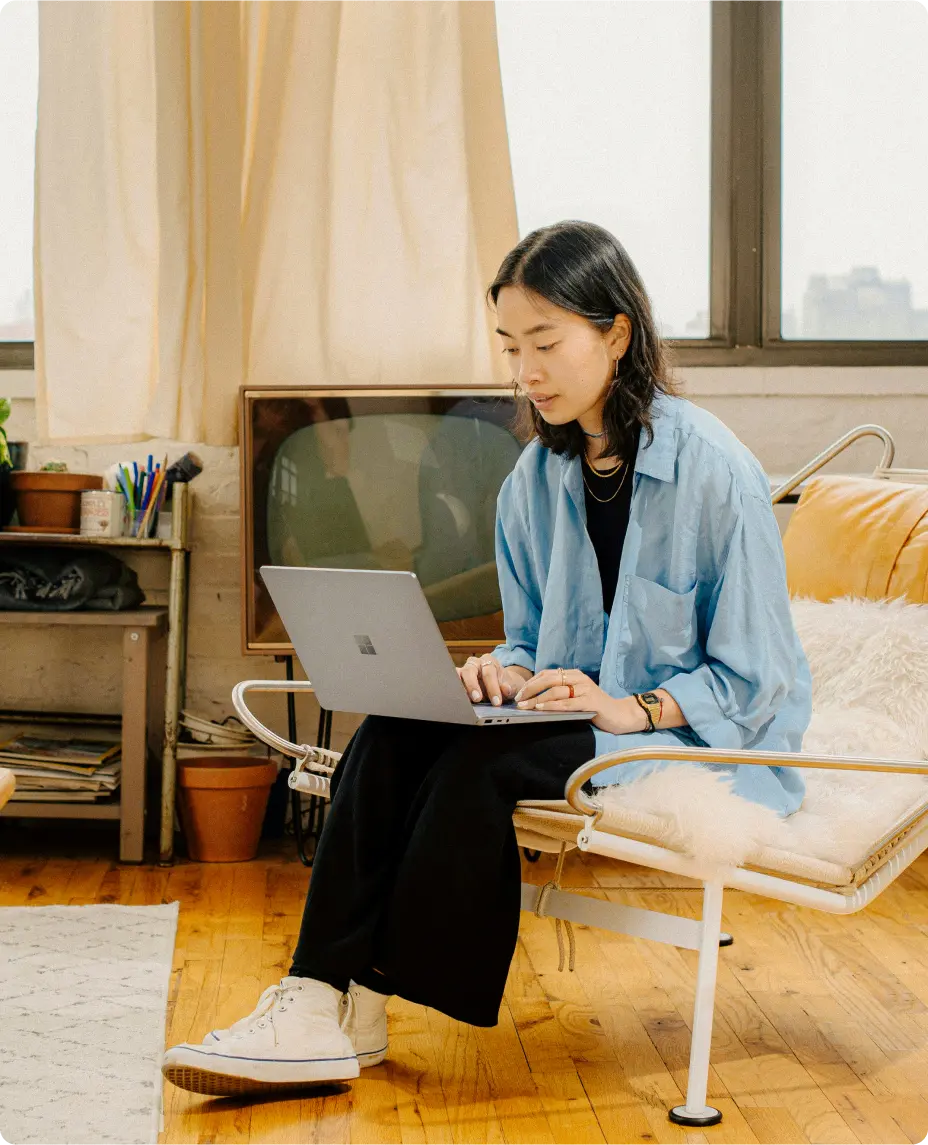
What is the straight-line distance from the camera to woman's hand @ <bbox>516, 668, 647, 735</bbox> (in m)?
1.55

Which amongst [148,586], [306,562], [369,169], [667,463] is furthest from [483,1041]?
[369,169]

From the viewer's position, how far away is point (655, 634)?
1.63 metres

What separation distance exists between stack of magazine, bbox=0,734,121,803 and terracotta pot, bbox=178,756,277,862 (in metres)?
0.15

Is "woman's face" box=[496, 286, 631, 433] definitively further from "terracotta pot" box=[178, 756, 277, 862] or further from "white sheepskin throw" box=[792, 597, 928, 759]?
"terracotta pot" box=[178, 756, 277, 862]

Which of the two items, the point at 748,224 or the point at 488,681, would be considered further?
the point at 748,224

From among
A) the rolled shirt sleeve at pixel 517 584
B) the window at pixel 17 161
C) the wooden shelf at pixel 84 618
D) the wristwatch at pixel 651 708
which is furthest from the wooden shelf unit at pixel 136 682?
the wristwatch at pixel 651 708

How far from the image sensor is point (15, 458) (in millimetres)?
2752

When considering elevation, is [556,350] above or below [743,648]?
above

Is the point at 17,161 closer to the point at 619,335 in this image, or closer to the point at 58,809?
the point at 58,809

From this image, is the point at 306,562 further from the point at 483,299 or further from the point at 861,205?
the point at 861,205

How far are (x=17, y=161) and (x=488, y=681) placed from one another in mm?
1990

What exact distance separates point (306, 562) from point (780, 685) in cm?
121

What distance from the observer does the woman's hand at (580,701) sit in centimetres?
155

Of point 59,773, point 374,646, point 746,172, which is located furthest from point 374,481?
point 746,172
